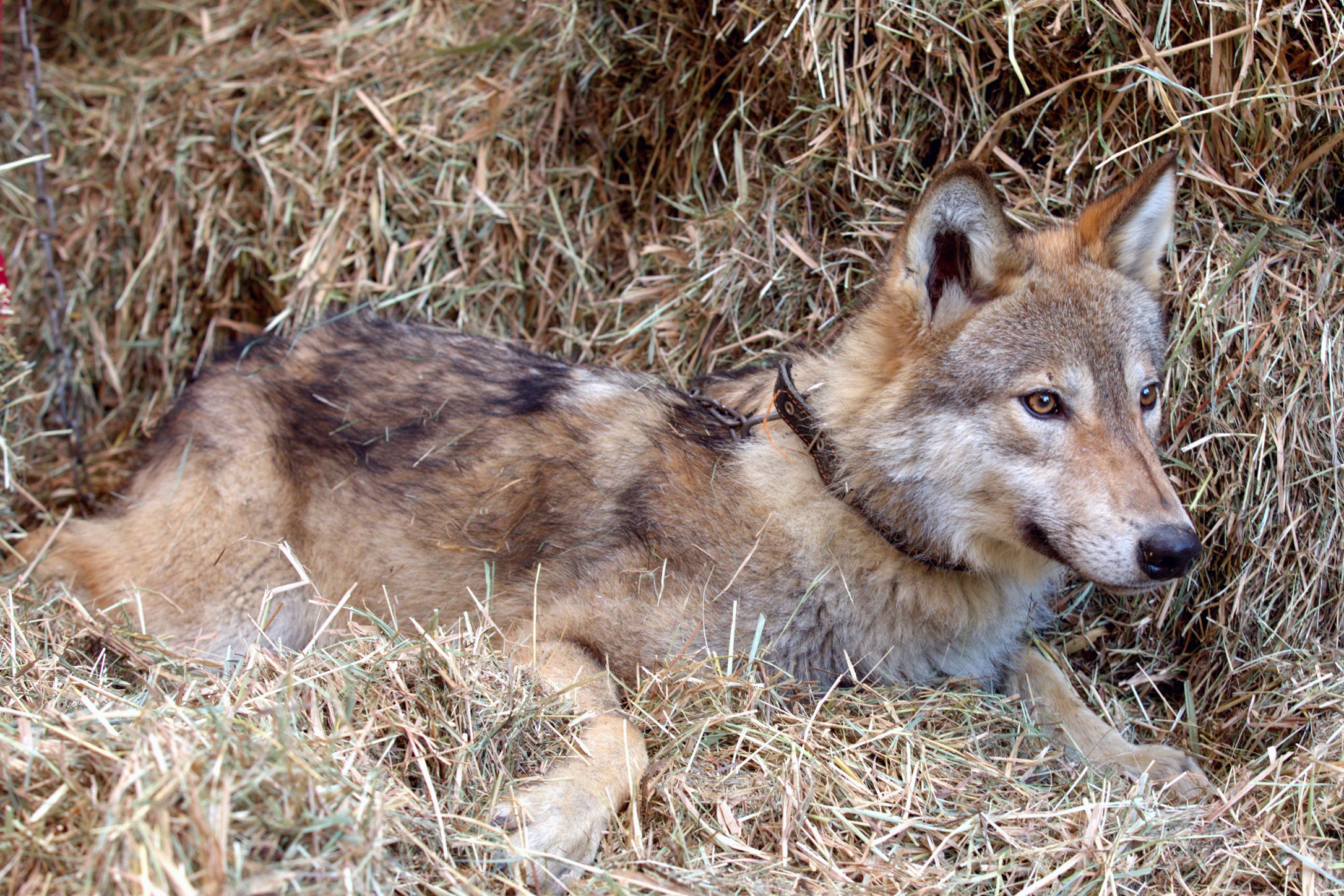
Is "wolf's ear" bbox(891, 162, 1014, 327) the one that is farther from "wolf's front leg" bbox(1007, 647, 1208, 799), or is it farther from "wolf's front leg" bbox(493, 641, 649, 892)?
"wolf's front leg" bbox(493, 641, 649, 892)

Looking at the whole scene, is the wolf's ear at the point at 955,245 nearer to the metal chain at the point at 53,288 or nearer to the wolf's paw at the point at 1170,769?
the wolf's paw at the point at 1170,769

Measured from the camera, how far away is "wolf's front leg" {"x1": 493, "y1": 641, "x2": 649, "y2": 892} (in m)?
2.77

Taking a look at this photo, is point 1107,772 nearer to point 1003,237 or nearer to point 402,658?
point 1003,237

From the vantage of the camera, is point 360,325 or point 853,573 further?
point 360,325

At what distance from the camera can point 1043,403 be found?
3.25m

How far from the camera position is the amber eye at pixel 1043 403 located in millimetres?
3242

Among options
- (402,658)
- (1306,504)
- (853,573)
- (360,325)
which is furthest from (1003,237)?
(360,325)

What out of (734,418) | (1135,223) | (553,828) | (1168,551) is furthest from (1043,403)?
(553,828)

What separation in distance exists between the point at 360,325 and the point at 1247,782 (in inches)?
155

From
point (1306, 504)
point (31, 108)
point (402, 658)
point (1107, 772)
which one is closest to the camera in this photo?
point (402, 658)

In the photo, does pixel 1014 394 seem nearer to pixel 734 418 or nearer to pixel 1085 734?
pixel 734 418

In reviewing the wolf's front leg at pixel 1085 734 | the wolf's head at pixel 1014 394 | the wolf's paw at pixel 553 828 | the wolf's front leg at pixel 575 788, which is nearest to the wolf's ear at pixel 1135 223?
the wolf's head at pixel 1014 394

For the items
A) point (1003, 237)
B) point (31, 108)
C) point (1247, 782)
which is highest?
point (1003, 237)

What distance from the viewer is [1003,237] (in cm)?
330
